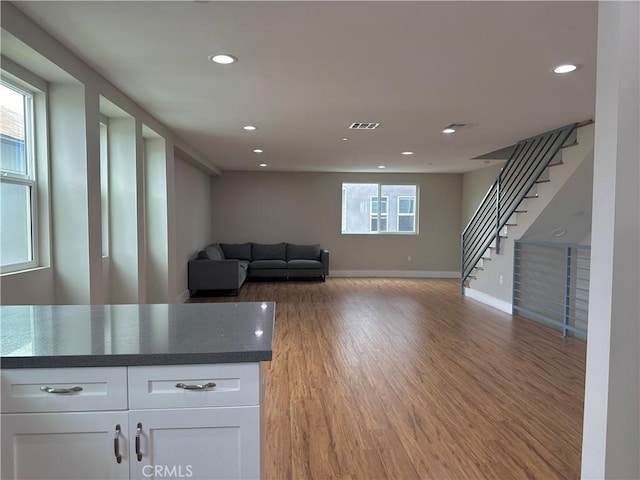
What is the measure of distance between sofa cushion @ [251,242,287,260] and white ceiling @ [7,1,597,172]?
429 cm

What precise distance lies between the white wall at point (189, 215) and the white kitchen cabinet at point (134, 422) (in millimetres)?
4691

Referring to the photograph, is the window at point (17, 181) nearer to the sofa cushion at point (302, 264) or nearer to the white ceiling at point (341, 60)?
the white ceiling at point (341, 60)

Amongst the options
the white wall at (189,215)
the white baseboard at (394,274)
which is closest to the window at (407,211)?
the white baseboard at (394,274)

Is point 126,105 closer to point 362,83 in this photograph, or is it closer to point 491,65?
point 362,83

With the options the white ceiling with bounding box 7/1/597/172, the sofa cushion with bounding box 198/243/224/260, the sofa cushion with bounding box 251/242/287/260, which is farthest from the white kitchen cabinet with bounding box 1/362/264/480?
the sofa cushion with bounding box 251/242/287/260

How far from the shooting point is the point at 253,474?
1.42 m

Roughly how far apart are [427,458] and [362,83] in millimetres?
2652

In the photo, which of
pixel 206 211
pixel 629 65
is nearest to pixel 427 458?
pixel 629 65

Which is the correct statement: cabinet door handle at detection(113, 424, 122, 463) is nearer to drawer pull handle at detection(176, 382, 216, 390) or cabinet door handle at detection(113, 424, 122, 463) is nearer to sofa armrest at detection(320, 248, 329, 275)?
drawer pull handle at detection(176, 382, 216, 390)

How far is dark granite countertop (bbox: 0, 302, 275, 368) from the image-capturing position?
1351 mm

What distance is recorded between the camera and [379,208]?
9.77m

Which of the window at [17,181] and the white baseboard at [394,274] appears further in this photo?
the white baseboard at [394,274]

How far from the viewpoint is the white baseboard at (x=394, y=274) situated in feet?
31.5

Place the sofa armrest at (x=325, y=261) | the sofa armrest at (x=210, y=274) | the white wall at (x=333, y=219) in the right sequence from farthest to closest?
the white wall at (x=333, y=219) → the sofa armrest at (x=325, y=261) → the sofa armrest at (x=210, y=274)
